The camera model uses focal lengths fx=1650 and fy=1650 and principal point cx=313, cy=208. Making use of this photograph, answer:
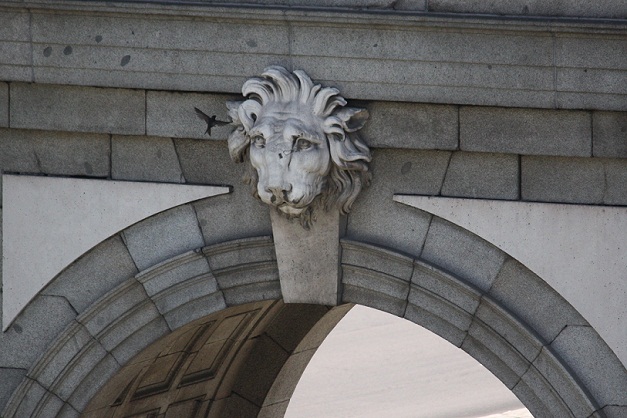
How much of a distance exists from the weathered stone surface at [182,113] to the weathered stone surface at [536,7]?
1337 millimetres

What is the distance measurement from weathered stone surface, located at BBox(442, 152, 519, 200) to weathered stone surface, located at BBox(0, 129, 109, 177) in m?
2.04

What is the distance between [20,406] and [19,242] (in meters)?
0.98

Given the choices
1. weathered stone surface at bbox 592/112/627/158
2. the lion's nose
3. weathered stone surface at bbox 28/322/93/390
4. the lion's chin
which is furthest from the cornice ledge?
weathered stone surface at bbox 28/322/93/390

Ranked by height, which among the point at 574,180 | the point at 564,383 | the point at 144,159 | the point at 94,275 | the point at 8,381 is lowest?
the point at 564,383

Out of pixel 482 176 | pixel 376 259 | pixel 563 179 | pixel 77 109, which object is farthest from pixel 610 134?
pixel 77 109

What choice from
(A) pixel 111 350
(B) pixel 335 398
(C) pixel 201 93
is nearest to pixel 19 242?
(A) pixel 111 350

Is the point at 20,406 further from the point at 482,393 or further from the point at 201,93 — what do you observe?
the point at 482,393

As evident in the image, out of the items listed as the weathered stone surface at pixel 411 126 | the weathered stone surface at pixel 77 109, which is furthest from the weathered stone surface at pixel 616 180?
the weathered stone surface at pixel 77 109

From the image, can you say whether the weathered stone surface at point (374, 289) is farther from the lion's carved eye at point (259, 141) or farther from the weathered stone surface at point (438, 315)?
the lion's carved eye at point (259, 141)

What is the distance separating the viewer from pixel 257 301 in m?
9.66

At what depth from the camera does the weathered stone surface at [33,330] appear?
974 cm

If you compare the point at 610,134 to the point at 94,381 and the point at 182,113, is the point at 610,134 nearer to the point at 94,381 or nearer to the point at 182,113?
the point at 182,113

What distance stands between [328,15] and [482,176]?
1.21 metres

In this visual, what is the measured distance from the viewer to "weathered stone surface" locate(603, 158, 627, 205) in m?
8.82
